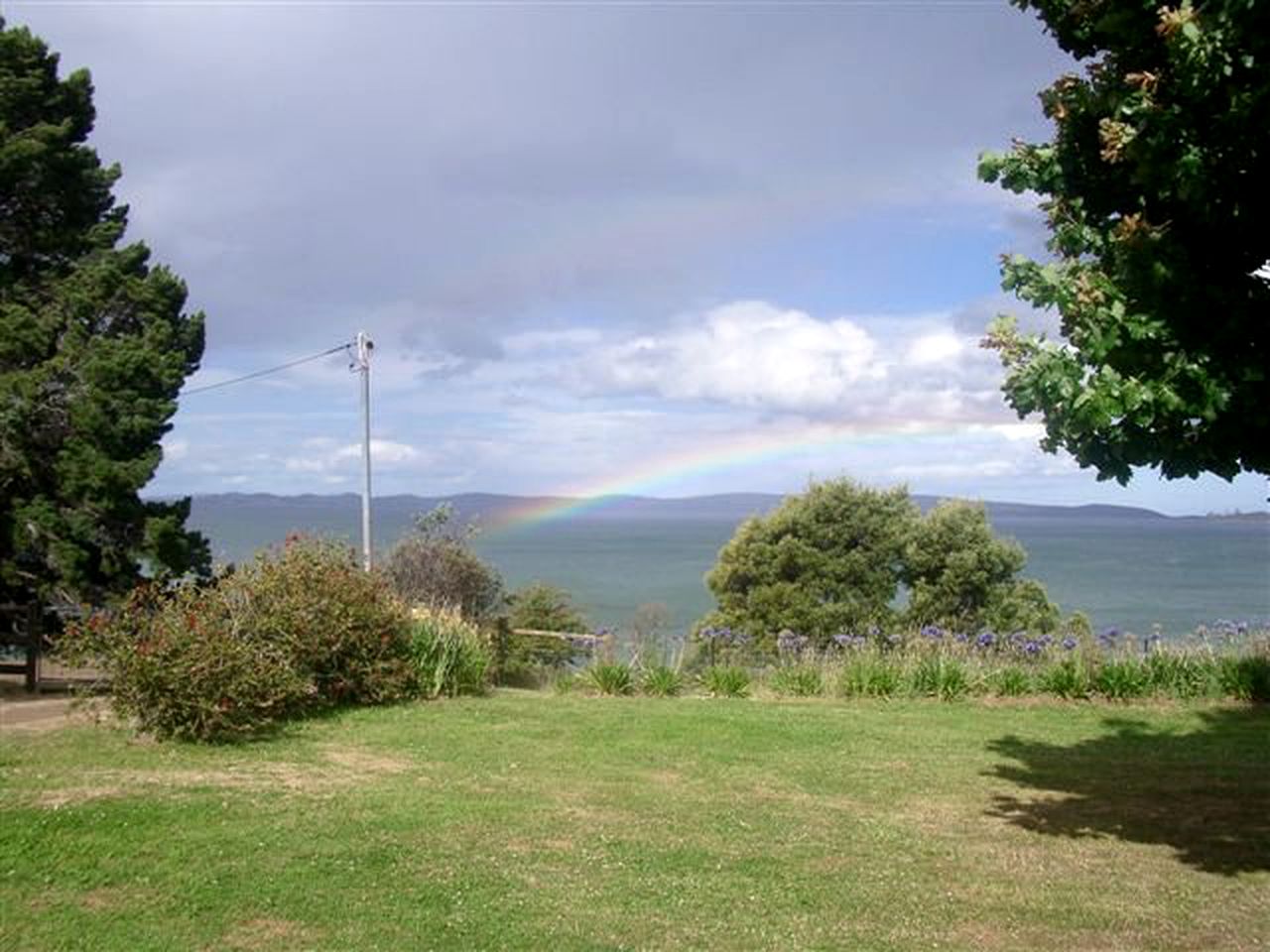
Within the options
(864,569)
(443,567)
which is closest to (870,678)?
(864,569)

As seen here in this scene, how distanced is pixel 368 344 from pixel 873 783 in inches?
612

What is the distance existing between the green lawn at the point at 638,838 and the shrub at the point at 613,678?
134 inches

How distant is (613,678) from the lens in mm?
15688

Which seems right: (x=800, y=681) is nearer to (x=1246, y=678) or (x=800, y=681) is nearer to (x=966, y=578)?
(x=1246, y=678)

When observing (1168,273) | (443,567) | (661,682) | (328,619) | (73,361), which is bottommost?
(661,682)

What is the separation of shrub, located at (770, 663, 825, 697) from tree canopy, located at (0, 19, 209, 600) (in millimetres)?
8298

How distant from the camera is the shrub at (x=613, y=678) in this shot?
15672mm

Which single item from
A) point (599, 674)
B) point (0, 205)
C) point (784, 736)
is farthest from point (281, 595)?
point (0, 205)

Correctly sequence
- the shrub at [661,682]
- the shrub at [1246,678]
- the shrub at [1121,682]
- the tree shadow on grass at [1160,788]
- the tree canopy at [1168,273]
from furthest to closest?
the shrub at [661,682] < the shrub at [1121,682] < the shrub at [1246,678] < the tree shadow on grass at [1160,788] < the tree canopy at [1168,273]

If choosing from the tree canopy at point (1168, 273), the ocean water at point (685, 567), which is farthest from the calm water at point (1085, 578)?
the tree canopy at point (1168, 273)

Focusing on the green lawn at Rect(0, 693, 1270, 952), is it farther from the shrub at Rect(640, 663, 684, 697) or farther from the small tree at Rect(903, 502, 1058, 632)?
the small tree at Rect(903, 502, 1058, 632)

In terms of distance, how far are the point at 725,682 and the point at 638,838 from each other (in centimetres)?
774

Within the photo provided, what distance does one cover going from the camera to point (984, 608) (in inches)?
937

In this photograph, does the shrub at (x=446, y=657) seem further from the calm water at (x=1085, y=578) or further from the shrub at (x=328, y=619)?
the calm water at (x=1085, y=578)
